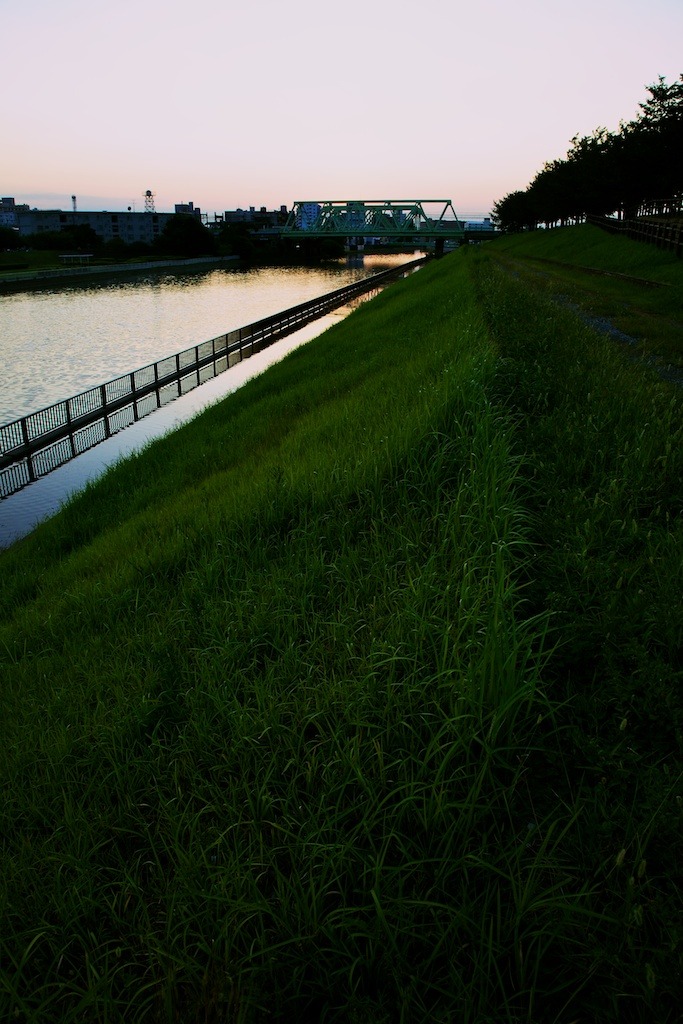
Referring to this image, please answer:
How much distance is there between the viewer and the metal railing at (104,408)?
1953 cm

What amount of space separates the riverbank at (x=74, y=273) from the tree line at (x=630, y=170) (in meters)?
62.8

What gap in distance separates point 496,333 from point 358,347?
948 centimetres

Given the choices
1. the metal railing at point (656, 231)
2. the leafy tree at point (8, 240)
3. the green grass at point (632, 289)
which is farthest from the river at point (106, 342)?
the leafy tree at point (8, 240)

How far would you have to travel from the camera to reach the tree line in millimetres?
37500

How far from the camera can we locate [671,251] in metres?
26.8

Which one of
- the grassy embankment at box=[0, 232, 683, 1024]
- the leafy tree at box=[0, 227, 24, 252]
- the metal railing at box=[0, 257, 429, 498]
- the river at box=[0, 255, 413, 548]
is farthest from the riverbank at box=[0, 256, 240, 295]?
the grassy embankment at box=[0, 232, 683, 1024]

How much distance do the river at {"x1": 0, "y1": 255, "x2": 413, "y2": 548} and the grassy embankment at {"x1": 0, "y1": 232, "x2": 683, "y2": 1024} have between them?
11.1 m

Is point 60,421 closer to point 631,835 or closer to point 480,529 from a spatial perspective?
point 480,529

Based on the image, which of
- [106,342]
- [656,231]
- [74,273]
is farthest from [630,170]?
[74,273]

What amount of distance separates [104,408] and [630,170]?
1643 inches

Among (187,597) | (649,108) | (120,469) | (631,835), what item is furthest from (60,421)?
(649,108)

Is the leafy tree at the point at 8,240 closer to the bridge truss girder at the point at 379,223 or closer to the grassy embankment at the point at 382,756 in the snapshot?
the bridge truss girder at the point at 379,223

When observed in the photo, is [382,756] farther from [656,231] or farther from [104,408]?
[656,231]

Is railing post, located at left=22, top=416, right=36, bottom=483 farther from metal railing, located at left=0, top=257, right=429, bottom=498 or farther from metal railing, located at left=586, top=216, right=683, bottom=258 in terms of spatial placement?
metal railing, located at left=586, top=216, right=683, bottom=258
